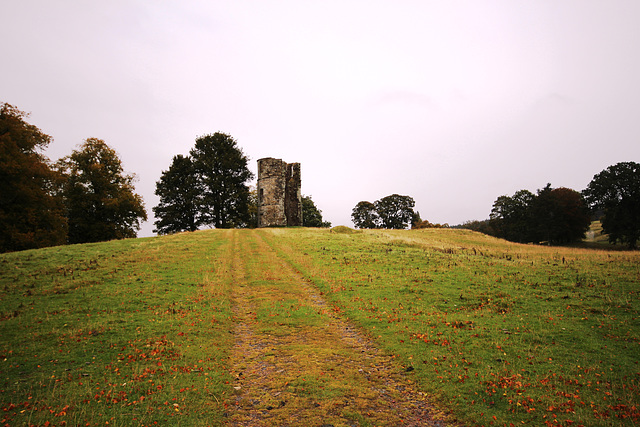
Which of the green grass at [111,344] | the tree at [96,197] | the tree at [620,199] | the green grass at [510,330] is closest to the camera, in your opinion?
the green grass at [111,344]

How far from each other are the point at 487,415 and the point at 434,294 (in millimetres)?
7643

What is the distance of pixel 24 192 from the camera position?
28.1 metres

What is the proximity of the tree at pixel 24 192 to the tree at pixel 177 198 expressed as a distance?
14575 millimetres

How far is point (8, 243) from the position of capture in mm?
28266

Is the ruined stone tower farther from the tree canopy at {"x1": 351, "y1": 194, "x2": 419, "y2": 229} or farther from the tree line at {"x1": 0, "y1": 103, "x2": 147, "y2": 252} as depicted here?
the tree canopy at {"x1": 351, "y1": 194, "x2": 419, "y2": 229}

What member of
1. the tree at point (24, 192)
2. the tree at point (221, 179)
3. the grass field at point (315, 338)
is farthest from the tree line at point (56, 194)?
the grass field at point (315, 338)

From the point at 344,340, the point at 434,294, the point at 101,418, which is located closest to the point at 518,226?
the point at 434,294

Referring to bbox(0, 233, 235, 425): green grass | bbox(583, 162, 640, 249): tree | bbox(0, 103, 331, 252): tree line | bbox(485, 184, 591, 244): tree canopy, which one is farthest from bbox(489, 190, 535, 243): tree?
bbox(0, 233, 235, 425): green grass

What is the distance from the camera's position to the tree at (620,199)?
43.8m

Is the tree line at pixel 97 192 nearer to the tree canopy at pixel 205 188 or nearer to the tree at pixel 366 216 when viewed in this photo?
the tree canopy at pixel 205 188

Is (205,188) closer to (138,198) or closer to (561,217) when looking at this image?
(138,198)

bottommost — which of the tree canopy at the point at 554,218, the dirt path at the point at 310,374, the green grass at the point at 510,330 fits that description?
the dirt path at the point at 310,374

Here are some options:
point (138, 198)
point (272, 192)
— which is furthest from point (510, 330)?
point (138, 198)

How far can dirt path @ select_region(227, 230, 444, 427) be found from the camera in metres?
5.88
